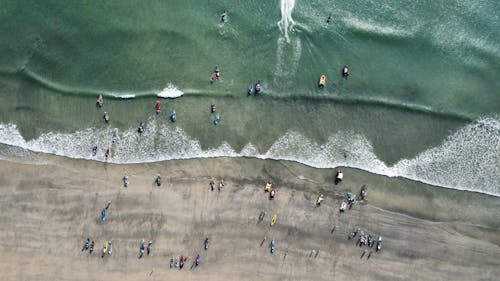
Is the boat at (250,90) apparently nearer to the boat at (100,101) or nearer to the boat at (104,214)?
the boat at (100,101)

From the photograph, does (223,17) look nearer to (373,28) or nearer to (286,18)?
(286,18)

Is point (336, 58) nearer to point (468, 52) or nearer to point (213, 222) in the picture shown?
point (468, 52)

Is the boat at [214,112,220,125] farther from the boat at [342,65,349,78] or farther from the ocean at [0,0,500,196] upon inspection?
the boat at [342,65,349,78]

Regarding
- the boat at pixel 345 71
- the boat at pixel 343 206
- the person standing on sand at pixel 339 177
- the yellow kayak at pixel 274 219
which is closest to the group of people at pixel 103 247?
the yellow kayak at pixel 274 219

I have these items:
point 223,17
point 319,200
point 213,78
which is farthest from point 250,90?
point 319,200

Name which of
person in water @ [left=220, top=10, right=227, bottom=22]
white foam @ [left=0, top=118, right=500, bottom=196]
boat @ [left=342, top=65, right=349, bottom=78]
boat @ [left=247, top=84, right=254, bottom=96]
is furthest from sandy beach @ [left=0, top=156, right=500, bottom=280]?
person in water @ [left=220, top=10, right=227, bottom=22]

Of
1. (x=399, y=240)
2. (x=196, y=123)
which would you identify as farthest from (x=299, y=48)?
(x=399, y=240)

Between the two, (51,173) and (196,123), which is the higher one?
(196,123)
